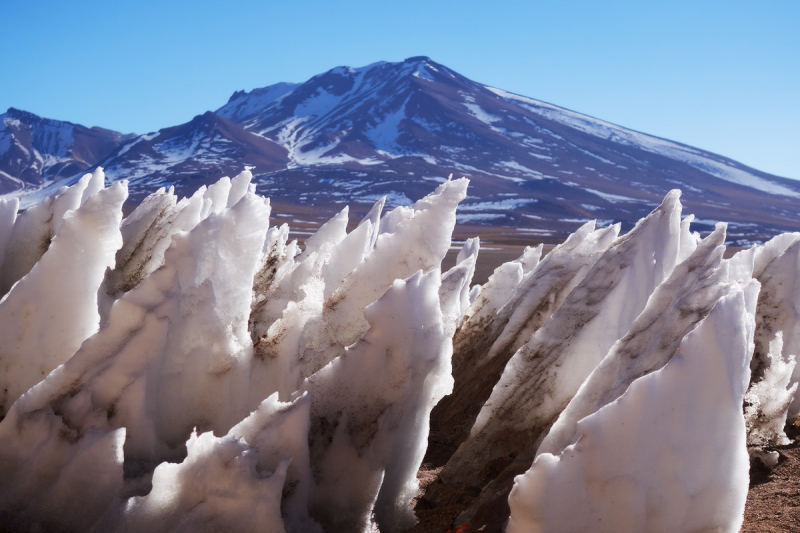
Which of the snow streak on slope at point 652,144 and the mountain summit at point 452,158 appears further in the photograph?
the snow streak on slope at point 652,144

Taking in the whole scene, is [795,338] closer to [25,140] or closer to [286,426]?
[286,426]

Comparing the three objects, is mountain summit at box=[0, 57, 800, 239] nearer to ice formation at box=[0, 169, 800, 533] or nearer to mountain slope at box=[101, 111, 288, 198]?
mountain slope at box=[101, 111, 288, 198]

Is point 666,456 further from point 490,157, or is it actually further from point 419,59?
point 419,59

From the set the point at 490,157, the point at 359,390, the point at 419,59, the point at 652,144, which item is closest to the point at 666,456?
the point at 359,390

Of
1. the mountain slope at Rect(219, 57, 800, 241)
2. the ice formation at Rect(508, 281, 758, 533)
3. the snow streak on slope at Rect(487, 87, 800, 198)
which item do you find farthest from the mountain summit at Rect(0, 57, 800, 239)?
the ice formation at Rect(508, 281, 758, 533)

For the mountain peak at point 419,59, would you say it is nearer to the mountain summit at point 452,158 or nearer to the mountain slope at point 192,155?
the mountain summit at point 452,158

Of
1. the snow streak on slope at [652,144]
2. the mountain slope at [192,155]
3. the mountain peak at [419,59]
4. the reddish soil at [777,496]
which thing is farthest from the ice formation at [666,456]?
the mountain peak at [419,59]

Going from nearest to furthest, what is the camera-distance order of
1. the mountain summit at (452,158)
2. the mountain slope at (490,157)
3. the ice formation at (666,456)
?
the ice formation at (666,456) → the mountain summit at (452,158) → the mountain slope at (490,157)
